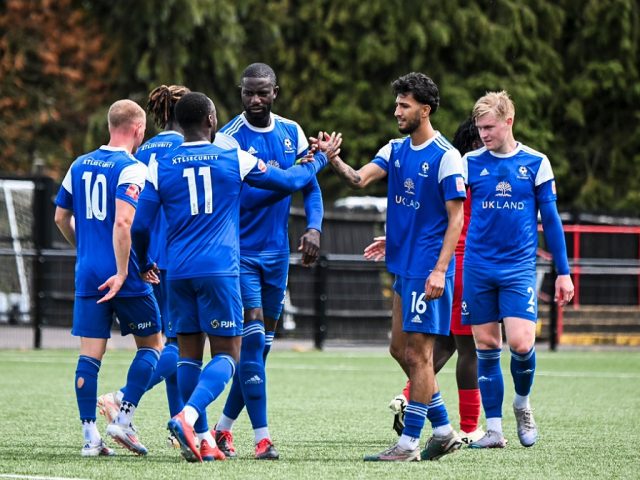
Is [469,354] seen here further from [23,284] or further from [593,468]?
[23,284]

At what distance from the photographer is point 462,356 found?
996 centimetres

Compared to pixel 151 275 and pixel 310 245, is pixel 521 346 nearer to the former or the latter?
pixel 310 245

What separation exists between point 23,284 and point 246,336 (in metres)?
13.0

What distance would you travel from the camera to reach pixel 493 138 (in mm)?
9266

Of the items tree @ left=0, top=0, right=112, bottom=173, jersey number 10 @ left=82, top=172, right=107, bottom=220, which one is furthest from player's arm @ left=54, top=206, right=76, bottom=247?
tree @ left=0, top=0, right=112, bottom=173

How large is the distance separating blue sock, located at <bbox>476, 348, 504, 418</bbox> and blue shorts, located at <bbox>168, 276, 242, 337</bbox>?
2115 mm

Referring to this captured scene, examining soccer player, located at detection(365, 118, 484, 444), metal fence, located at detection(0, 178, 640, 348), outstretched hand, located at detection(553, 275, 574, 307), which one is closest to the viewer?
outstretched hand, located at detection(553, 275, 574, 307)

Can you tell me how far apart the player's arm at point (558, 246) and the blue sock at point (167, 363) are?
2.49 m

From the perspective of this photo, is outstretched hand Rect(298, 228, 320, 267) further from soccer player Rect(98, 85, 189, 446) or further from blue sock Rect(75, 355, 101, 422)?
blue sock Rect(75, 355, 101, 422)

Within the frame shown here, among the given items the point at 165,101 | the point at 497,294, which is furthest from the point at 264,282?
the point at 497,294

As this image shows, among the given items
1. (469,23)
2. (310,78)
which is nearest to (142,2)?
(310,78)

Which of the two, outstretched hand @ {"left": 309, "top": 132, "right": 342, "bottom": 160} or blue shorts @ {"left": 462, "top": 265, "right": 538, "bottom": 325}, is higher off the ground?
outstretched hand @ {"left": 309, "top": 132, "right": 342, "bottom": 160}

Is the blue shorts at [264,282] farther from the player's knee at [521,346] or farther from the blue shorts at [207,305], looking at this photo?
the player's knee at [521,346]

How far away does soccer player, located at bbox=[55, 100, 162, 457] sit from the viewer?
8469mm
